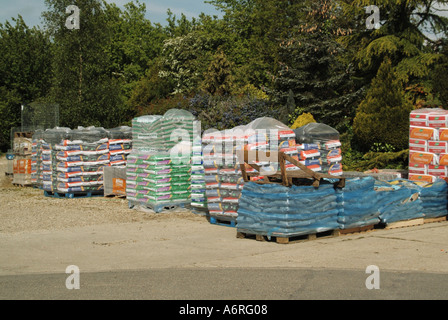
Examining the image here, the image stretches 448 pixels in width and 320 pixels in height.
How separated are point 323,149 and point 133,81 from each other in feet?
127

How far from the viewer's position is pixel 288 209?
9594mm

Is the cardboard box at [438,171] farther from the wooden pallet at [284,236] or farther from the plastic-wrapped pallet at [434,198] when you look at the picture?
the wooden pallet at [284,236]

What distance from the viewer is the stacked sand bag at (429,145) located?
13242 mm

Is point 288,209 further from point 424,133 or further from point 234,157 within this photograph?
point 424,133

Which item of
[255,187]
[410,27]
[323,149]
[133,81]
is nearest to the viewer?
[255,187]

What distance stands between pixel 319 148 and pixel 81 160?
878 centimetres

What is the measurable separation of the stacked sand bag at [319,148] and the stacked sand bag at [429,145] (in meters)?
2.55

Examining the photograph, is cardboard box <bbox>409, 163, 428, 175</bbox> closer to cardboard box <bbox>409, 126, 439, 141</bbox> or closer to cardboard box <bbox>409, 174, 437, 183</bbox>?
cardboard box <bbox>409, 174, 437, 183</bbox>

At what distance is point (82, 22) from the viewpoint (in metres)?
37.4

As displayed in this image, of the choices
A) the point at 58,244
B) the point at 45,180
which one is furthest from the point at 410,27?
the point at 58,244

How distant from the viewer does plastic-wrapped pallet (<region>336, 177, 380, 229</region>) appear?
405 inches

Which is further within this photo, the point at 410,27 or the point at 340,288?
the point at 410,27
